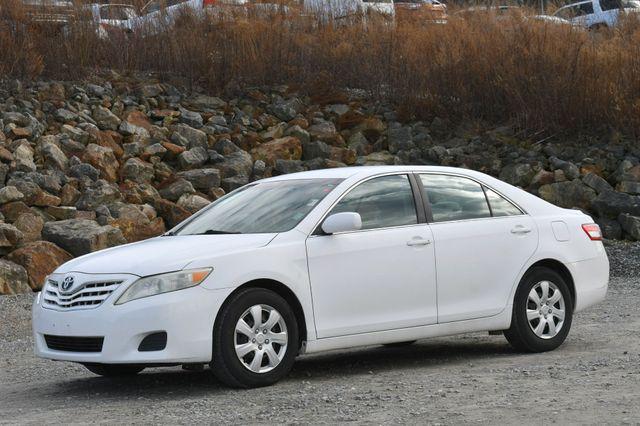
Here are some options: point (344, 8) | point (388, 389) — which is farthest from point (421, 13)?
point (388, 389)

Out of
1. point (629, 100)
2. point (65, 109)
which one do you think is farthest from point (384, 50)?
point (65, 109)

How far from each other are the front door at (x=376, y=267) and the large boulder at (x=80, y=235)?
757 centimetres

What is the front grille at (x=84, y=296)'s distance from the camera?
8438mm

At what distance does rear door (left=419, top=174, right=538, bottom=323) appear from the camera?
9.48 m

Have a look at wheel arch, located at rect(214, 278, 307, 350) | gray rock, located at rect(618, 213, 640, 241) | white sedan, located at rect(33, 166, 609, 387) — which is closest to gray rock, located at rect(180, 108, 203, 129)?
gray rock, located at rect(618, 213, 640, 241)

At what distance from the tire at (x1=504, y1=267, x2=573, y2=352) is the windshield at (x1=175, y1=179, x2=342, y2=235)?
5.79ft

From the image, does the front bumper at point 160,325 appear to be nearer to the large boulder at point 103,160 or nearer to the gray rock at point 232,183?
the large boulder at point 103,160

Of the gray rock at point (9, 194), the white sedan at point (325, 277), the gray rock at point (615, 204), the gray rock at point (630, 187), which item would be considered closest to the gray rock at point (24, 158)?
the gray rock at point (9, 194)

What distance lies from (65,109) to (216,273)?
→ 1360cm

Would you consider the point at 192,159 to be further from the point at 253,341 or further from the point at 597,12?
the point at 597,12

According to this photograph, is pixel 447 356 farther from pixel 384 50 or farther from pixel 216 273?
pixel 384 50

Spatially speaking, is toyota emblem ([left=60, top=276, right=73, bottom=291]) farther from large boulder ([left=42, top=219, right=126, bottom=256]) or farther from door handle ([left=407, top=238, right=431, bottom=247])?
large boulder ([left=42, top=219, right=126, bottom=256])

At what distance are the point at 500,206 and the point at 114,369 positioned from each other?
3219 millimetres

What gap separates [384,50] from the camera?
24.7 metres
